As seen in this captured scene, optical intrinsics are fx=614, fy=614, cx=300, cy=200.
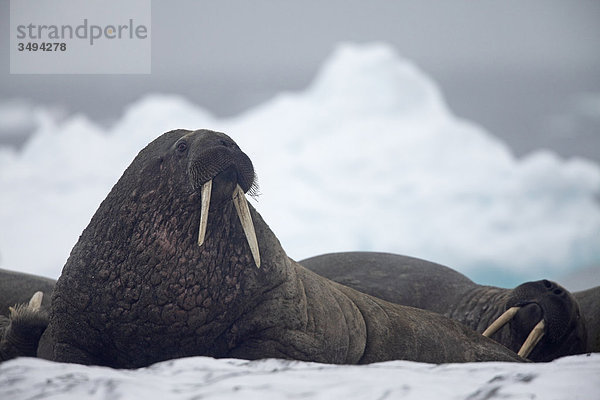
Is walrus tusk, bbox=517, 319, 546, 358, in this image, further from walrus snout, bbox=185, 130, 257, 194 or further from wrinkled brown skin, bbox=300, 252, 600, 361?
walrus snout, bbox=185, 130, 257, 194

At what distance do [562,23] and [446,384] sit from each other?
9.56 feet

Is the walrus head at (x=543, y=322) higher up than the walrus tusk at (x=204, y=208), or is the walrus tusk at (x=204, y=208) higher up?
the walrus tusk at (x=204, y=208)

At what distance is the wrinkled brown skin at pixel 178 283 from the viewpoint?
137 inches

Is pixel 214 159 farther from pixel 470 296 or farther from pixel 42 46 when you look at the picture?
pixel 470 296

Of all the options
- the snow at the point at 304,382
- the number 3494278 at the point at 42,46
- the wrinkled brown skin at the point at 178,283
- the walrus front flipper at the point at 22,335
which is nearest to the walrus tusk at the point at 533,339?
the wrinkled brown skin at the point at 178,283

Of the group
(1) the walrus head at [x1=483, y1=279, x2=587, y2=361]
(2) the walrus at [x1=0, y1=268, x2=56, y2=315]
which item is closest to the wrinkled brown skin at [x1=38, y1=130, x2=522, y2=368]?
(1) the walrus head at [x1=483, y1=279, x2=587, y2=361]

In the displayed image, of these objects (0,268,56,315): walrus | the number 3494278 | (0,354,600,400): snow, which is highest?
the number 3494278

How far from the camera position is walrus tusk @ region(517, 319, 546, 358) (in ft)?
16.3

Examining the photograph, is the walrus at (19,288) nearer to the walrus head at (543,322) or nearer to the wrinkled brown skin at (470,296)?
the wrinkled brown skin at (470,296)

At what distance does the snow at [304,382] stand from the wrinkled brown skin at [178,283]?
1155 millimetres

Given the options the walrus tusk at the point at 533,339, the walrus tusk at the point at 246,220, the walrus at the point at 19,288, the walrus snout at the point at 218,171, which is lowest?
the walrus tusk at the point at 533,339

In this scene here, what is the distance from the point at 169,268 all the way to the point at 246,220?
1.71 feet

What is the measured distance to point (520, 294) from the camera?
527 cm

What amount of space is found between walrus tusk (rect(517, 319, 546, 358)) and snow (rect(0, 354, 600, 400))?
2775 millimetres
